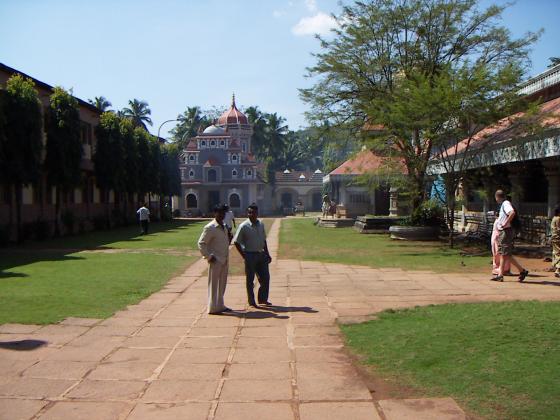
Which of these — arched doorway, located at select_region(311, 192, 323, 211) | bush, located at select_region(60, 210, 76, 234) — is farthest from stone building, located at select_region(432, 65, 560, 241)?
arched doorway, located at select_region(311, 192, 323, 211)

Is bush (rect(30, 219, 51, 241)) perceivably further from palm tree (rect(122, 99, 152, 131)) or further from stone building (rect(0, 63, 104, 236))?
palm tree (rect(122, 99, 152, 131))

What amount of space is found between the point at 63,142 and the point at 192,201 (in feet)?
114

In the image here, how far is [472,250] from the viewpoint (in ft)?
54.2

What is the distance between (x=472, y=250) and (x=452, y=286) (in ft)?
23.9

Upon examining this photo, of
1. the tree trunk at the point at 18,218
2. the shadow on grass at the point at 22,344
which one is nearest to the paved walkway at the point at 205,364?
the shadow on grass at the point at 22,344

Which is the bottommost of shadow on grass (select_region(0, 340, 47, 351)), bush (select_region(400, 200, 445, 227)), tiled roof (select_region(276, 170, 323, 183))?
→ shadow on grass (select_region(0, 340, 47, 351))

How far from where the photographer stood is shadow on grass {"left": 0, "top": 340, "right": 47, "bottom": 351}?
5738 millimetres

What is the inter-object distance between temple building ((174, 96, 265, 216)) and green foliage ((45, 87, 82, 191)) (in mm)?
32563

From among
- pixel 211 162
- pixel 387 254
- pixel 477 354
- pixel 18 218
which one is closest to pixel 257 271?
pixel 477 354

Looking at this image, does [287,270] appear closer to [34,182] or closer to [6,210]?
[34,182]

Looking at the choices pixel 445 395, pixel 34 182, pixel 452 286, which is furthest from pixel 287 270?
pixel 34 182

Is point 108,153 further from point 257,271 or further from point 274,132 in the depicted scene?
point 274,132

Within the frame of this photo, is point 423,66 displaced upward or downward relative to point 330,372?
upward

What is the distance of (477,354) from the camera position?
496cm
